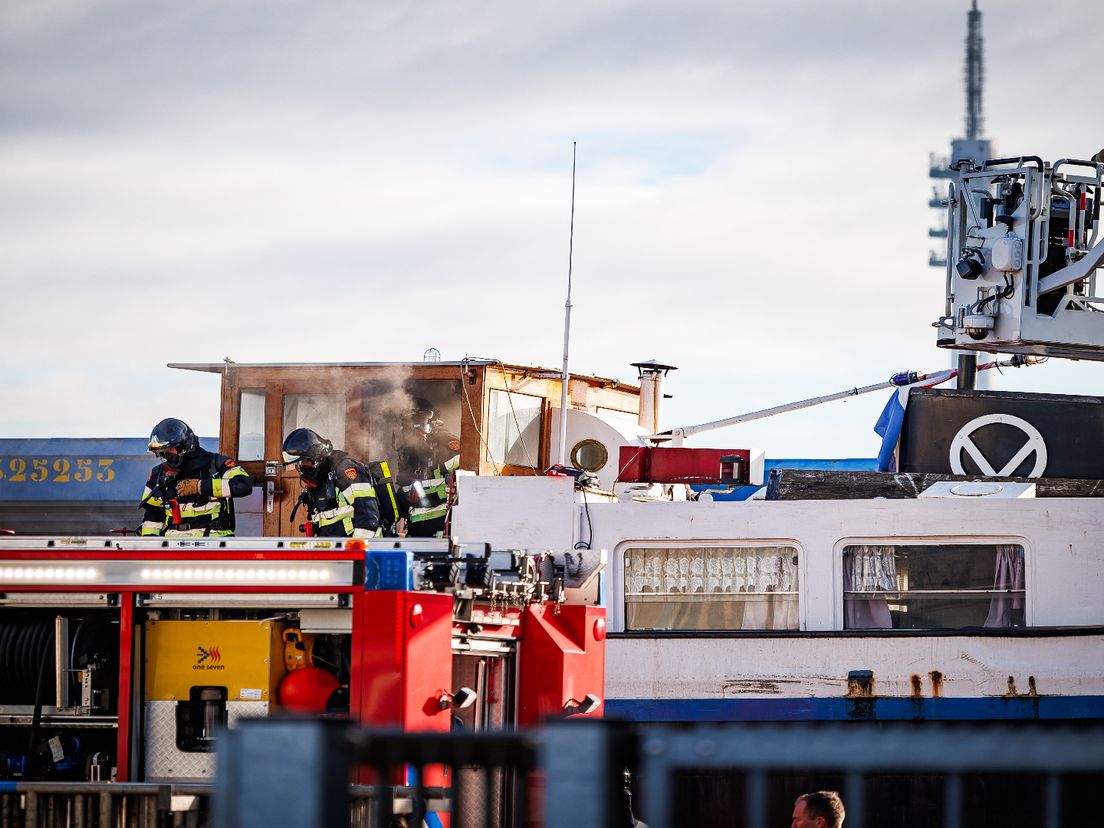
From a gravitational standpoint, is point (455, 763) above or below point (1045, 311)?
below

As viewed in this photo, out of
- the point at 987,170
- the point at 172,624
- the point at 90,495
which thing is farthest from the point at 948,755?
the point at 90,495

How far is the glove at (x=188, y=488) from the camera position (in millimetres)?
11430

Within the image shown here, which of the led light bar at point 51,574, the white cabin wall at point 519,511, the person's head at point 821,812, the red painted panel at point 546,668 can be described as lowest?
the person's head at point 821,812

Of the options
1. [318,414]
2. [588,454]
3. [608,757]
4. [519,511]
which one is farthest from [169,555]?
[588,454]

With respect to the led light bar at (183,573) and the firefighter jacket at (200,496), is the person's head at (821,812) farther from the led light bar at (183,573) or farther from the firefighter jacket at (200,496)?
the firefighter jacket at (200,496)

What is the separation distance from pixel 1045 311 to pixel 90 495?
1314cm

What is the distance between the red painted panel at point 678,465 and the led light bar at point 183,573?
5.55 metres

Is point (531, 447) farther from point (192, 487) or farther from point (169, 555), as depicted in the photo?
point (169, 555)

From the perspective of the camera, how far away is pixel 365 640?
24.1 feet

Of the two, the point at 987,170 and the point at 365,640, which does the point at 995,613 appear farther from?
the point at 365,640

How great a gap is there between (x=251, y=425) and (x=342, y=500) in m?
2.89

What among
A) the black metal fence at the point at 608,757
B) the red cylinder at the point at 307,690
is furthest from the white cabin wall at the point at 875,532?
the black metal fence at the point at 608,757

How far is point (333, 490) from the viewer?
1112cm

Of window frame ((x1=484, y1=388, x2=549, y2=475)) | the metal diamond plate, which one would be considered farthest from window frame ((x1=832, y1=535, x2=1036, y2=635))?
the metal diamond plate
